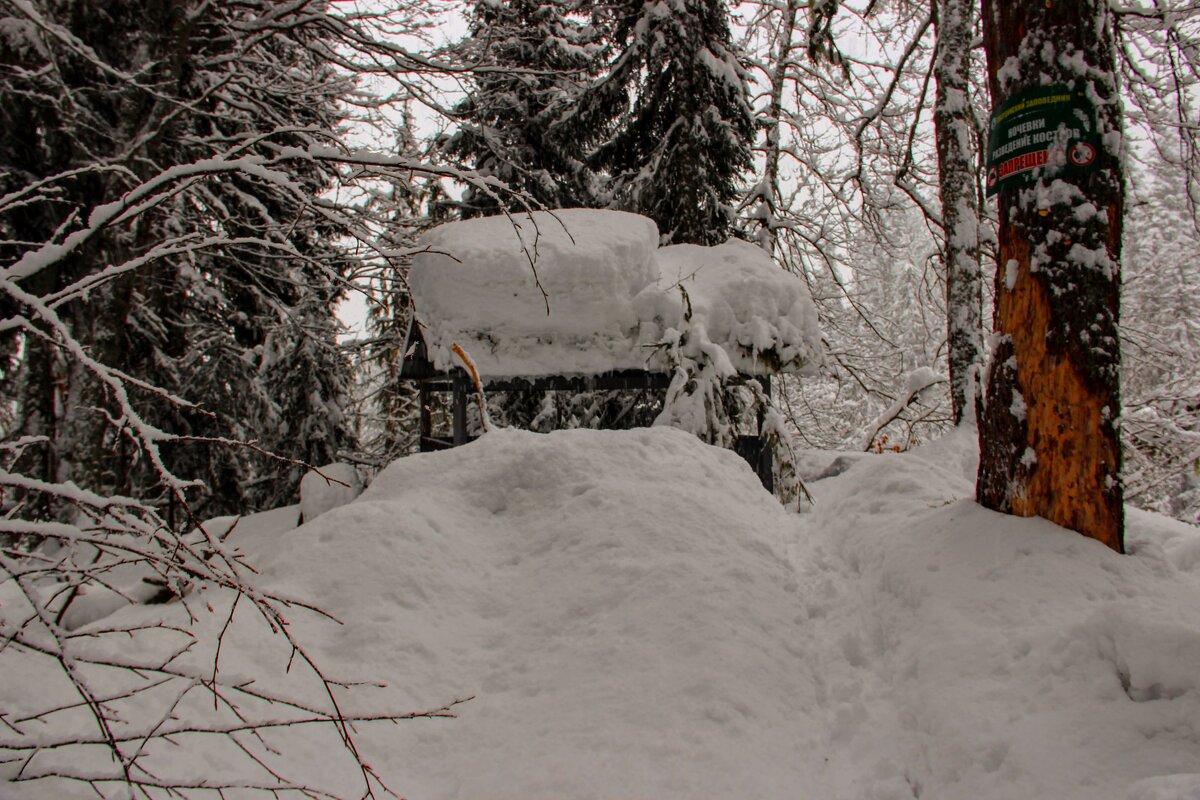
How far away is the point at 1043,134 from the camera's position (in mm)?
3408

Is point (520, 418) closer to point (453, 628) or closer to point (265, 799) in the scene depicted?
point (453, 628)

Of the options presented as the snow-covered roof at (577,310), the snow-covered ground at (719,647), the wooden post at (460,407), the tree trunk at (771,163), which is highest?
the tree trunk at (771,163)

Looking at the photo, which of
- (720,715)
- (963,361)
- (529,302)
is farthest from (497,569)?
(963,361)

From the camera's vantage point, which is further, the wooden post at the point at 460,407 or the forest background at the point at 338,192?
the wooden post at the point at 460,407

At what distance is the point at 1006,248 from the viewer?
3.55 meters

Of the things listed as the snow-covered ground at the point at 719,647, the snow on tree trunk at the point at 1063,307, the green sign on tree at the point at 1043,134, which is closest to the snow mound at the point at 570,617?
the snow-covered ground at the point at 719,647

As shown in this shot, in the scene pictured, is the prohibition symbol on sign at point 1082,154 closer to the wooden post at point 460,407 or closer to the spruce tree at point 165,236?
the spruce tree at point 165,236

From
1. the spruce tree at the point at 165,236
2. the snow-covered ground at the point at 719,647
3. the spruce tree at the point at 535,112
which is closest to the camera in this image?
the snow-covered ground at the point at 719,647

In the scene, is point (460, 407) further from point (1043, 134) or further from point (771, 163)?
point (771, 163)

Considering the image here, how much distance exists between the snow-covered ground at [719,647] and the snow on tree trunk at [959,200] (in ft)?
11.7

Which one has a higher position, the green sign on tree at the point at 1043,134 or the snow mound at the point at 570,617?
the green sign on tree at the point at 1043,134

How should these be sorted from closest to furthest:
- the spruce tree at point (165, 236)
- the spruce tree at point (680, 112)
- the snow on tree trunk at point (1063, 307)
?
the snow on tree trunk at point (1063, 307) → the spruce tree at point (165, 236) → the spruce tree at point (680, 112)

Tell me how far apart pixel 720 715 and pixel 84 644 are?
2.44m

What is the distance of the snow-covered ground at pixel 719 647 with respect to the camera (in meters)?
2.33
